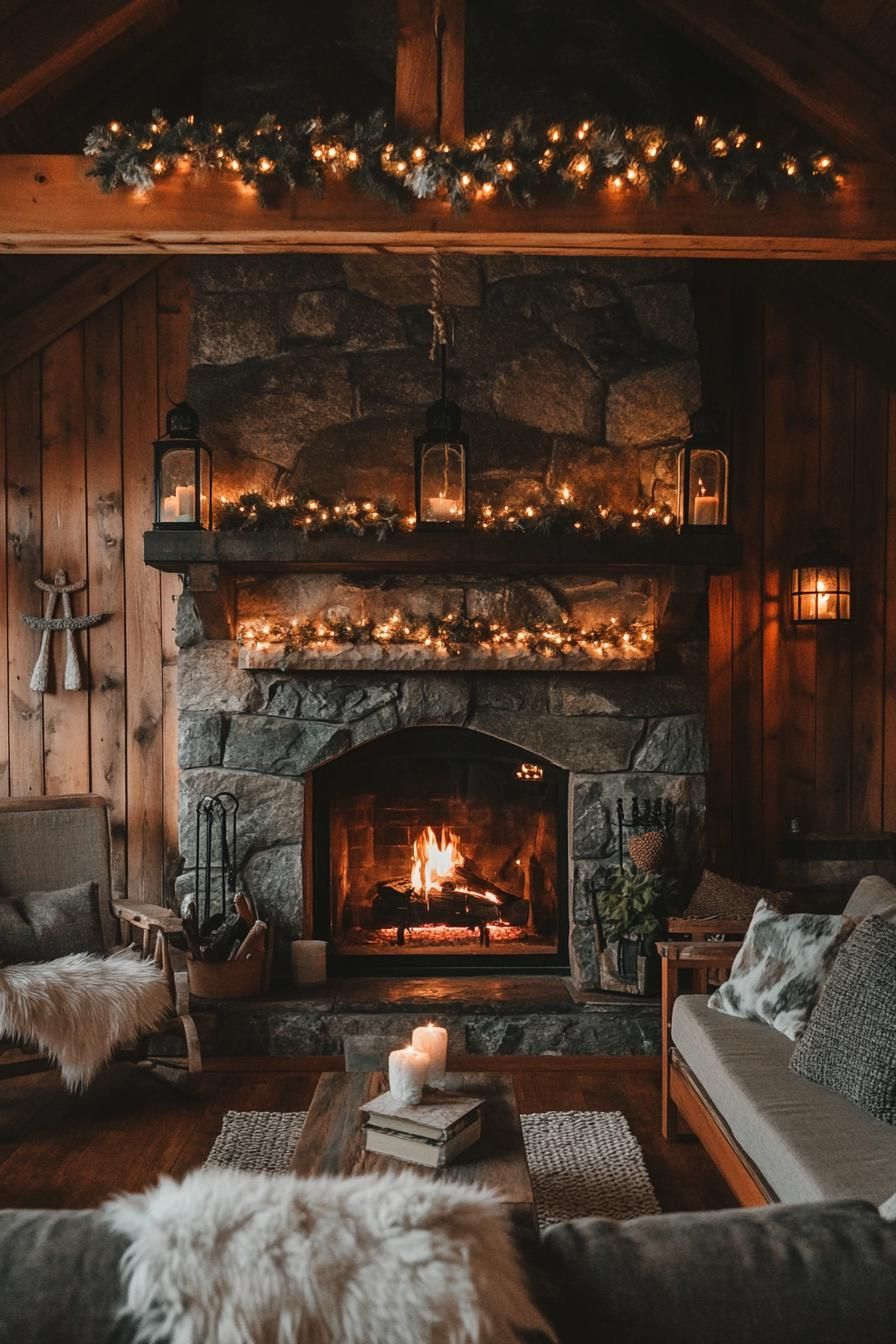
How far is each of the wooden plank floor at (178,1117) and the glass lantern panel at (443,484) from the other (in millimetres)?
1963

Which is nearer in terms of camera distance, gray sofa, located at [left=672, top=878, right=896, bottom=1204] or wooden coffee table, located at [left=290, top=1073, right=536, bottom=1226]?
gray sofa, located at [left=672, top=878, right=896, bottom=1204]

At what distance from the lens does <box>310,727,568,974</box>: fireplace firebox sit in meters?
4.40

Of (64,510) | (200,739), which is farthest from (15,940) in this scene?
(64,510)

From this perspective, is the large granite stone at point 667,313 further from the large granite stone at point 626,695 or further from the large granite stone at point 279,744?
the large granite stone at point 279,744

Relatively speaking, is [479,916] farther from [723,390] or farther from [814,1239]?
[814,1239]

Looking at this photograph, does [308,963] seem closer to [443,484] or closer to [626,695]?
[626,695]

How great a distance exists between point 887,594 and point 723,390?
1.10m

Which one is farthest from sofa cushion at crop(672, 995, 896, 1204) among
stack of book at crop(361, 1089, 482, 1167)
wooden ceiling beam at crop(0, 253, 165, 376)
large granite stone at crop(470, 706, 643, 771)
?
wooden ceiling beam at crop(0, 253, 165, 376)

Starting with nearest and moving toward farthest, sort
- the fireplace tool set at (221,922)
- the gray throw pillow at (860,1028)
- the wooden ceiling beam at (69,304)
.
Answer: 1. the gray throw pillow at (860,1028)
2. the fireplace tool set at (221,922)
3. the wooden ceiling beam at (69,304)

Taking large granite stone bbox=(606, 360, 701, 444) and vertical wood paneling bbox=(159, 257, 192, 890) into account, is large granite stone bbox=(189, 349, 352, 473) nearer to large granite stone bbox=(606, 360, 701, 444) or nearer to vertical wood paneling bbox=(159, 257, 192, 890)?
vertical wood paneling bbox=(159, 257, 192, 890)

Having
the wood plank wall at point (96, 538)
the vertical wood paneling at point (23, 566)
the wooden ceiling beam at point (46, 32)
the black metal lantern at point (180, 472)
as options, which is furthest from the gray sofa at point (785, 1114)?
the wooden ceiling beam at point (46, 32)

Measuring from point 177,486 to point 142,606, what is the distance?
86 centimetres

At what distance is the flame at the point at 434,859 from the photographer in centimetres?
450

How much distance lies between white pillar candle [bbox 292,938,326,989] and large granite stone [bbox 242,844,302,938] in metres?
0.07
